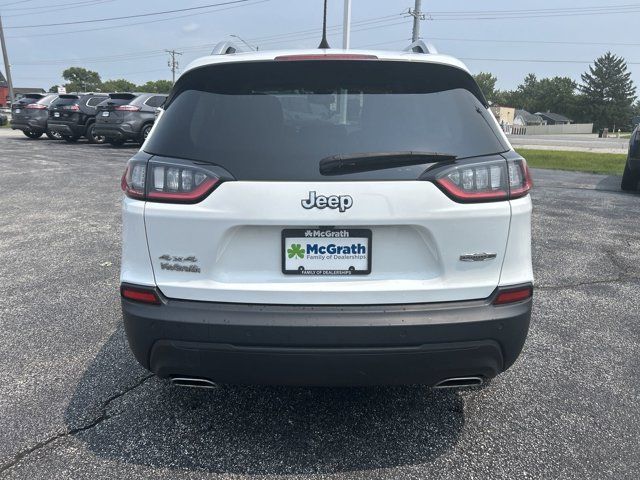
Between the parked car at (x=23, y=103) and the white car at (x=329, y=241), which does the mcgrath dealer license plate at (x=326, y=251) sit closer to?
the white car at (x=329, y=241)

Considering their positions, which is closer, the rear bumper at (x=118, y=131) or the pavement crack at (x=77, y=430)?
the pavement crack at (x=77, y=430)

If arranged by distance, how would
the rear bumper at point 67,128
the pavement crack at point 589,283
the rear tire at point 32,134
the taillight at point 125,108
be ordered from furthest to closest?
the rear tire at point 32,134 → the rear bumper at point 67,128 → the taillight at point 125,108 → the pavement crack at point 589,283

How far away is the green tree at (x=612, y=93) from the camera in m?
108

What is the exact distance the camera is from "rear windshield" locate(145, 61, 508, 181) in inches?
88.2

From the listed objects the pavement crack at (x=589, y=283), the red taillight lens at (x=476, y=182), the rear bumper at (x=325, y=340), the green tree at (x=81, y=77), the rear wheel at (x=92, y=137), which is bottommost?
the pavement crack at (x=589, y=283)

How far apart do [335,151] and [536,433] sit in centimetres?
180

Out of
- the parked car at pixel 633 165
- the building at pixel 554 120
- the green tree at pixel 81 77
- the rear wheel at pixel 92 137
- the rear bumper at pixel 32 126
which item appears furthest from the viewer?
the green tree at pixel 81 77

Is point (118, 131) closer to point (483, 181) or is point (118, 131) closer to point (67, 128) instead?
point (67, 128)

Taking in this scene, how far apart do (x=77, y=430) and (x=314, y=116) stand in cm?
→ 199

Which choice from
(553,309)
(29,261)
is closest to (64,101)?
(29,261)

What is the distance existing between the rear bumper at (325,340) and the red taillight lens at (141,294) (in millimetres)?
29

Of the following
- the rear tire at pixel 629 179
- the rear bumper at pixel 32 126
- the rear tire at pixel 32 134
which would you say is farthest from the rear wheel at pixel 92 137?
the rear tire at pixel 629 179

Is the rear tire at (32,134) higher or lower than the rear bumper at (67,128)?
lower

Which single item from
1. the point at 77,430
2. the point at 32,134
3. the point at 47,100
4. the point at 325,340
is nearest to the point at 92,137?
the point at 47,100
